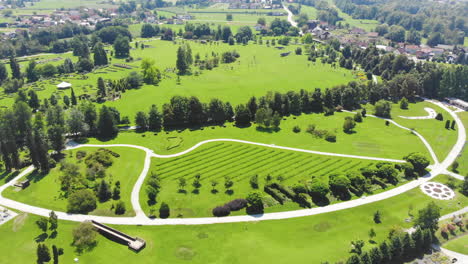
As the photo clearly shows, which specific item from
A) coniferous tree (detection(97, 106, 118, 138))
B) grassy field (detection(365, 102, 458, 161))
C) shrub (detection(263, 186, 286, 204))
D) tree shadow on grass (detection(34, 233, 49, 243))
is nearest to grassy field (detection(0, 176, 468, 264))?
tree shadow on grass (detection(34, 233, 49, 243))

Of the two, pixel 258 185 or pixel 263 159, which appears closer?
pixel 258 185

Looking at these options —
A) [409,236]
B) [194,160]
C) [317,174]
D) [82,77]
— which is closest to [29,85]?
[82,77]

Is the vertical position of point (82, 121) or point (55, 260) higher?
point (82, 121)

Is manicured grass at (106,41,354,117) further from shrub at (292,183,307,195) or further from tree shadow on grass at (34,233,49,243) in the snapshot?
tree shadow on grass at (34,233,49,243)

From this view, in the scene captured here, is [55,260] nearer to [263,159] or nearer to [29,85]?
[263,159]

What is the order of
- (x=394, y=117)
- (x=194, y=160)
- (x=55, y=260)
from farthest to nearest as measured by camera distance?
(x=394, y=117) → (x=194, y=160) → (x=55, y=260)

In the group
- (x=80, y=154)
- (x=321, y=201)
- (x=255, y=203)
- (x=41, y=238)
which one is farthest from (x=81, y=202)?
(x=321, y=201)

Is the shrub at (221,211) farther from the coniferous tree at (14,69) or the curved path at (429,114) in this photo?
the coniferous tree at (14,69)
